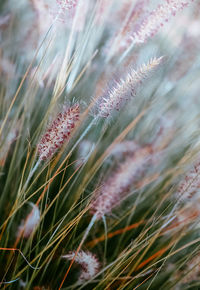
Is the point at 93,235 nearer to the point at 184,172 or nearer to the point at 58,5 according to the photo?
the point at 184,172

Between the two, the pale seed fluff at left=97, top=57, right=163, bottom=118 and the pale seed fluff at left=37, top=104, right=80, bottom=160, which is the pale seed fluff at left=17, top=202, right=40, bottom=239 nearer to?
the pale seed fluff at left=37, top=104, right=80, bottom=160

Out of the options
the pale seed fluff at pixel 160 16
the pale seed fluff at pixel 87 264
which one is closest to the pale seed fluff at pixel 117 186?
the pale seed fluff at pixel 87 264

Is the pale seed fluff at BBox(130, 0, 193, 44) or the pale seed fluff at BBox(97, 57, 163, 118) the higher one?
the pale seed fluff at BBox(130, 0, 193, 44)

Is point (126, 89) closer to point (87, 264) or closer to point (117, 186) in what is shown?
point (117, 186)

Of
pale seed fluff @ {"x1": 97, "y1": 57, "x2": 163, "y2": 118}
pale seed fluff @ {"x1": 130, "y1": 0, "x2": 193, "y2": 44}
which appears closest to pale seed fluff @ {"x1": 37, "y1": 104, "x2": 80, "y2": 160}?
pale seed fluff @ {"x1": 97, "y1": 57, "x2": 163, "y2": 118}

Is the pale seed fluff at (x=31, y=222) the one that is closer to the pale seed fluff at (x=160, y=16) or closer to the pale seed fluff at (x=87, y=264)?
the pale seed fluff at (x=87, y=264)

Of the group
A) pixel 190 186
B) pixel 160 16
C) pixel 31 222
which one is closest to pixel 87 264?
pixel 31 222

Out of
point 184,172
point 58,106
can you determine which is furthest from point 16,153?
point 184,172

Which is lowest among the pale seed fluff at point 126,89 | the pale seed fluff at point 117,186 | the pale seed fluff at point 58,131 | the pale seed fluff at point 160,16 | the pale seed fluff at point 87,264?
the pale seed fluff at point 87,264
